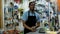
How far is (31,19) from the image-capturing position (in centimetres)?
170

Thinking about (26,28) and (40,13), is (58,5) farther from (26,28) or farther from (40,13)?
(26,28)

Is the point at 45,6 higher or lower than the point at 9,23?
higher

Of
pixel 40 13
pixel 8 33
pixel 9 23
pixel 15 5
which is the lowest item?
pixel 8 33

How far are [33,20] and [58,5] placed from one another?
0.37m

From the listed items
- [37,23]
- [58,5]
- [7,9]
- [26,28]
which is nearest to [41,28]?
[37,23]

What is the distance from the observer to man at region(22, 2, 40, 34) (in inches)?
66.9

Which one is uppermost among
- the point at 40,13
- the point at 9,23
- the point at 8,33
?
the point at 40,13

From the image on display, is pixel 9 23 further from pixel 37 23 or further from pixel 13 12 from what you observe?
pixel 37 23

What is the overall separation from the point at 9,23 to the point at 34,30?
34cm

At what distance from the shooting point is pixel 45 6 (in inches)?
67.4

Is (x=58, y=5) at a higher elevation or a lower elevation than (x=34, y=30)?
higher

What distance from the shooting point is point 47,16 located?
1.70m

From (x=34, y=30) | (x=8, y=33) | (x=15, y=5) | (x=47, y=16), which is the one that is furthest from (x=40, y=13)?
(x=8, y=33)

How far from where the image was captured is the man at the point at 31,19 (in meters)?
1.70
